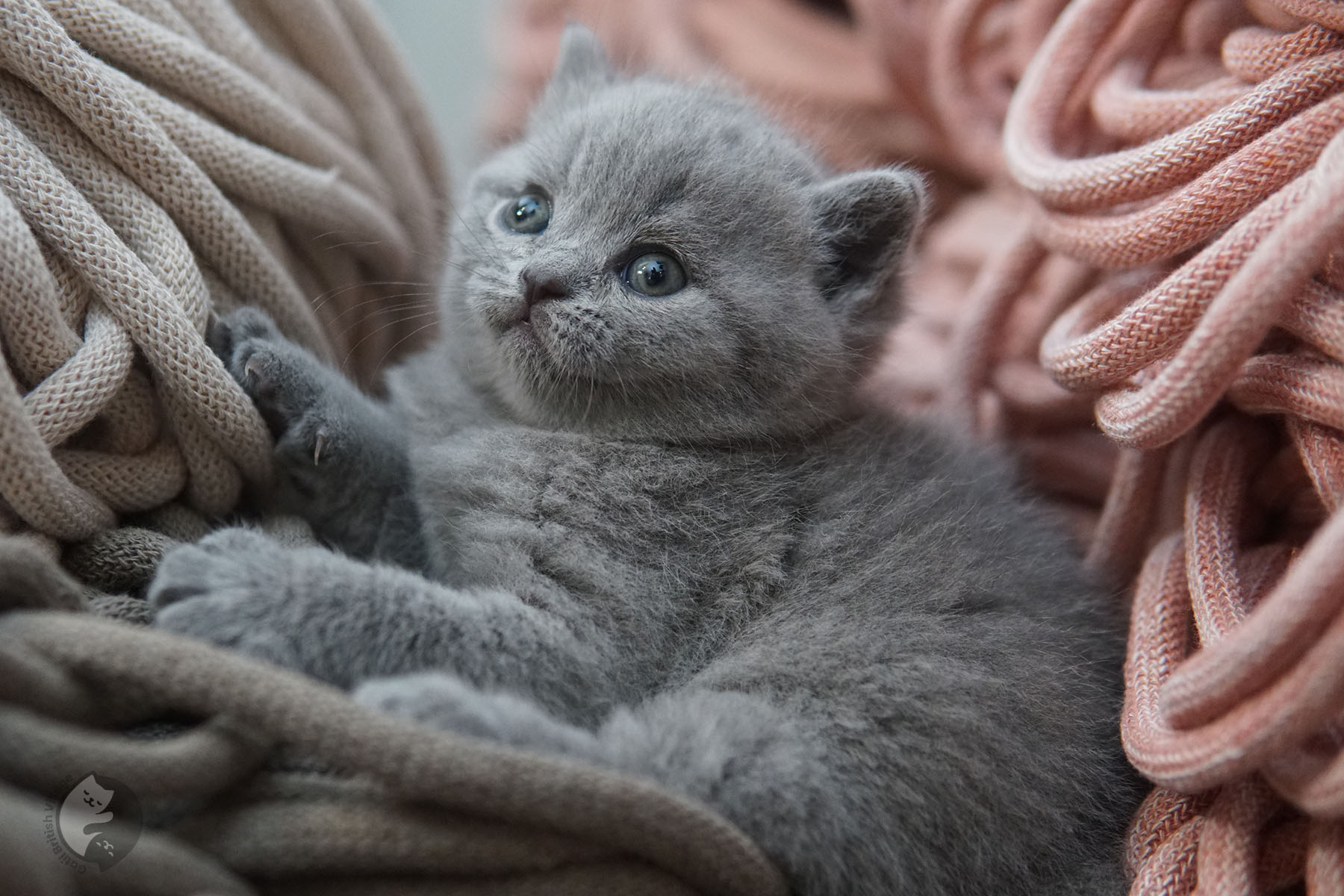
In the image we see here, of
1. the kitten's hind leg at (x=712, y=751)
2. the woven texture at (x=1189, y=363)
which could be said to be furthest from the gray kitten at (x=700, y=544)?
the woven texture at (x=1189, y=363)

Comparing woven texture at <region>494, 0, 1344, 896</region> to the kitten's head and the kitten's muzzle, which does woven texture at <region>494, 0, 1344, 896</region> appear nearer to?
the kitten's head

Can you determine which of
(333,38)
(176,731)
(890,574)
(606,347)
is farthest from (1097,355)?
(333,38)

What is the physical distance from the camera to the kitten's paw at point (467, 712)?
32.2 inches

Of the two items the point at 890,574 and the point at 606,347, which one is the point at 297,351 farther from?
the point at 890,574

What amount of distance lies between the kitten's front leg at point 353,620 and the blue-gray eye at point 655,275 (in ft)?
1.25

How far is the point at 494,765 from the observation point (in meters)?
0.75

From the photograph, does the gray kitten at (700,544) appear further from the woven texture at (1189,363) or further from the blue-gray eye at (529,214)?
the woven texture at (1189,363)

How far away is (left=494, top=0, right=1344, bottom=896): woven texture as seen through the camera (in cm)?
78

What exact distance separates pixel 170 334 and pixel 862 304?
2.59 ft

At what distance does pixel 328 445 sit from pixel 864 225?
70 centimetres

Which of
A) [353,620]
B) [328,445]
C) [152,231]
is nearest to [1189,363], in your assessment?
[353,620]

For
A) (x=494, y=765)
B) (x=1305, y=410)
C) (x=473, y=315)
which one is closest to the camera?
(x=494, y=765)

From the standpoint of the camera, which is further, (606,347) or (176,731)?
(606,347)

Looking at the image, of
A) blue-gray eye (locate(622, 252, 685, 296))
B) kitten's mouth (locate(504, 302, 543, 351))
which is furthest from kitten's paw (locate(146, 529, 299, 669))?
blue-gray eye (locate(622, 252, 685, 296))
